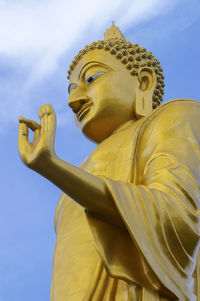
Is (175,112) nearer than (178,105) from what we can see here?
Yes

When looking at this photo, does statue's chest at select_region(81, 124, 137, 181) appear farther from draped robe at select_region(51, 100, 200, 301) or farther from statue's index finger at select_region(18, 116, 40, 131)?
statue's index finger at select_region(18, 116, 40, 131)

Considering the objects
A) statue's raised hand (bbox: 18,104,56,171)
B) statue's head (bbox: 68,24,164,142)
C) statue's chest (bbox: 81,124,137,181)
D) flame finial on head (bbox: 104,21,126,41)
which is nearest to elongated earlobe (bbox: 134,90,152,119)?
statue's head (bbox: 68,24,164,142)

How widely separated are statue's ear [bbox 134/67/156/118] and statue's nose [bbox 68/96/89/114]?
46 centimetres

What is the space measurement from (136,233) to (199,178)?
0.87 metres

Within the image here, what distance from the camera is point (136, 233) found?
4336 mm

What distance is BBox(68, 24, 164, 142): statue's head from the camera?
6.05m

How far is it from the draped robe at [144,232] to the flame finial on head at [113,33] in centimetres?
170

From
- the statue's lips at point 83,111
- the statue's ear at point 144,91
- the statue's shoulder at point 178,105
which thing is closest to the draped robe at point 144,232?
the statue's shoulder at point 178,105

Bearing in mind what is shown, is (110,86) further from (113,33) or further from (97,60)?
(113,33)

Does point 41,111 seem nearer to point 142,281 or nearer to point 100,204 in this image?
point 100,204

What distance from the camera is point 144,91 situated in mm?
6297

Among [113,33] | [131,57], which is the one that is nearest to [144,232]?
[131,57]

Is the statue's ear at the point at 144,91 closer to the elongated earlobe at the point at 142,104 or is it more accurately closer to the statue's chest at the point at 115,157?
the elongated earlobe at the point at 142,104

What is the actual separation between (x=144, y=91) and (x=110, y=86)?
1.27ft
